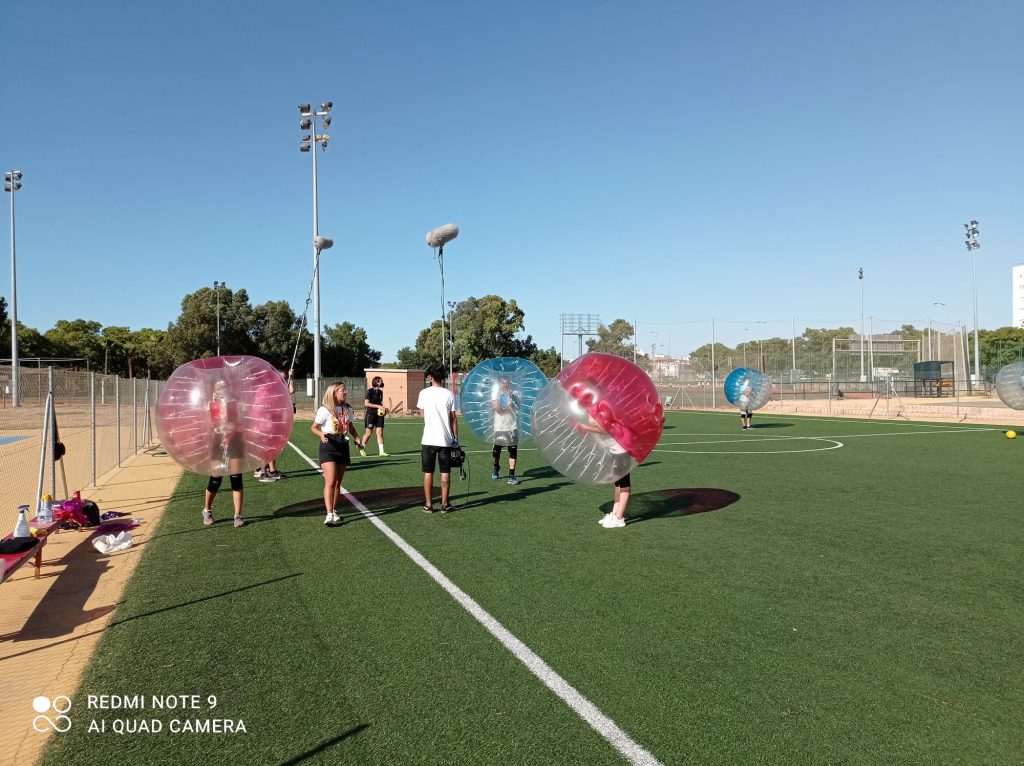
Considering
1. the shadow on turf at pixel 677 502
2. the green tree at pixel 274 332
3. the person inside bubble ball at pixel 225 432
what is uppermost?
the green tree at pixel 274 332

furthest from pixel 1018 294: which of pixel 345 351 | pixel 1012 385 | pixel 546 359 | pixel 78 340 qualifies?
pixel 78 340

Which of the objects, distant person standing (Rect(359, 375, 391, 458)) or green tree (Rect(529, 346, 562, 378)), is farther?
green tree (Rect(529, 346, 562, 378))

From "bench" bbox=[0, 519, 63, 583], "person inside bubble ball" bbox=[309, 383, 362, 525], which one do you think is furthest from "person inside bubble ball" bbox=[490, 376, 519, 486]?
"bench" bbox=[0, 519, 63, 583]

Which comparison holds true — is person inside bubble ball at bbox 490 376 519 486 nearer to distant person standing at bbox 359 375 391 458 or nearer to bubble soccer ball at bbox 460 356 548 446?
bubble soccer ball at bbox 460 356 548 446

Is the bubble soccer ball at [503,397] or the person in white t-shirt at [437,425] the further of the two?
the bubble soccer ball at [503,397]

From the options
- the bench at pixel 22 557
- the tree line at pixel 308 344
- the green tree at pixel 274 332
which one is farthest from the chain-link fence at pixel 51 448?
the green tree at pixel 274 332

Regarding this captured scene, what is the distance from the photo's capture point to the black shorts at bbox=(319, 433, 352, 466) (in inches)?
341

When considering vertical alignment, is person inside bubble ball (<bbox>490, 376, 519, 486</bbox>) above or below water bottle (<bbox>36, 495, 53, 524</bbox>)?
above

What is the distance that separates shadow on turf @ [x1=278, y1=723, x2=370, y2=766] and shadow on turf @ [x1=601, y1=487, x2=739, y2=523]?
18.8 ft

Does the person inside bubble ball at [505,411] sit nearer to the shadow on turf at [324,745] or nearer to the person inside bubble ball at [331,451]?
the person inside bubble ball at [331,451]

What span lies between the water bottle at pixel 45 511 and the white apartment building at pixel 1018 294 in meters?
183

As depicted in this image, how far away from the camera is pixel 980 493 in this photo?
10.7 m

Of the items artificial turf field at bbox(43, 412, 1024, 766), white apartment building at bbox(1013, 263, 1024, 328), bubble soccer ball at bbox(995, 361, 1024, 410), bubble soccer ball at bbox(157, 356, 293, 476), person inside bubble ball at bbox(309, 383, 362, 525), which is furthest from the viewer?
white apartment building at bbox(1013, 263, 1024, 328)

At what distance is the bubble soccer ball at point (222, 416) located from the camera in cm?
747
